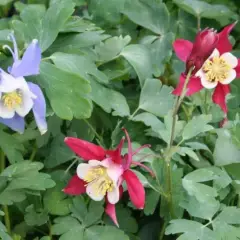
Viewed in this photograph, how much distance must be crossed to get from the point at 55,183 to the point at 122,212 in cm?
13

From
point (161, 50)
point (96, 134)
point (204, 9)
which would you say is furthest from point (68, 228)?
point (204, 9)

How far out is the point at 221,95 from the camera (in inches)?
34.4

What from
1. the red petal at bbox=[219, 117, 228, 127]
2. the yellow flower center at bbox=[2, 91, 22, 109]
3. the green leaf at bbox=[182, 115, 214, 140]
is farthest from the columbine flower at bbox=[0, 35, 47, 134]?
the red petal at bbox=[219, 117, 228, 127]

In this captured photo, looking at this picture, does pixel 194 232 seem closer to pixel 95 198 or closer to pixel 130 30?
pixel 95 198

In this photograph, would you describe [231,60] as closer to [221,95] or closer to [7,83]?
[221,95]

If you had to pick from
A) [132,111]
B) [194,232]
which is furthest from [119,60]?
[194,232]

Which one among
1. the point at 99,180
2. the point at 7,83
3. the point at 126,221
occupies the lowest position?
the point at 126,221

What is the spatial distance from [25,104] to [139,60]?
246 mm

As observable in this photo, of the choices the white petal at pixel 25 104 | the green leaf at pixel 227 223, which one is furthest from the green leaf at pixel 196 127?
the white petal at pixel 25 104

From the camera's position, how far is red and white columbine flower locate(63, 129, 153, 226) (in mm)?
719

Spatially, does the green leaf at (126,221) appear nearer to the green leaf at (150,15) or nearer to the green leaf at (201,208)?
the green leaf at (201,208)

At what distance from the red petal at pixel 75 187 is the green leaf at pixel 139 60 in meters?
0.21

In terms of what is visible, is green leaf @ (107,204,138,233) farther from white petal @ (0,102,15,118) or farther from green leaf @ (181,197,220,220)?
white petal @ (0,102,15,118)

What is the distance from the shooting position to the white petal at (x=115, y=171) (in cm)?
72
